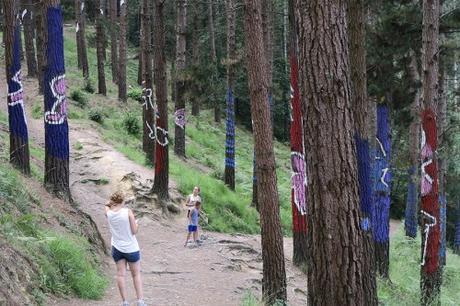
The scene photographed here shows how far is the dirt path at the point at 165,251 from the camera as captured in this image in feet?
31.4

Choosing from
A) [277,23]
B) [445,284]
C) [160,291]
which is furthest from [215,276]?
[277,23]

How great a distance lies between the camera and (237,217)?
17.4 m

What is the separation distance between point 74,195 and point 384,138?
326 inches

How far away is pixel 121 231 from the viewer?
23.6 ft

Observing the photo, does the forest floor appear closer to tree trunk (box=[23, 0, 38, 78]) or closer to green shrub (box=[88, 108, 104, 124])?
green shrub (box=[88, 108, 104, 124])

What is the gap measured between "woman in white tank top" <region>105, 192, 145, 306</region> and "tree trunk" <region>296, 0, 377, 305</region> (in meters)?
3.05

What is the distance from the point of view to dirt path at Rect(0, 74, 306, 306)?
9.56m

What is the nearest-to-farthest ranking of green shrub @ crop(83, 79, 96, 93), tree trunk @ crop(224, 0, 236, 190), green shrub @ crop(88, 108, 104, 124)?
1. tree trunk @ crop(224, 0, 236, 190)
2. green shrub @ crop(88, 108, 104, 124)
3. green shrub @ crop(83, 79, 96, 93)

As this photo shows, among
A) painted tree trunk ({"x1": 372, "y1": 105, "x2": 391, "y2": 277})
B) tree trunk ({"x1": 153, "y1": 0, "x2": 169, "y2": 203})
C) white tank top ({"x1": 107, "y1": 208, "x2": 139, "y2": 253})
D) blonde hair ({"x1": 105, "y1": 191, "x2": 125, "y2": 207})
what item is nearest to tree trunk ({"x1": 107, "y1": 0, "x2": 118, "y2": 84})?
tree trunk ({"x1": 153, "y1": 0, "x2": 169, "y2": 203})

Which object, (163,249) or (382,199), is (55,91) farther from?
(382,199)

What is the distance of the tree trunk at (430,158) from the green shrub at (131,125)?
14.8 m

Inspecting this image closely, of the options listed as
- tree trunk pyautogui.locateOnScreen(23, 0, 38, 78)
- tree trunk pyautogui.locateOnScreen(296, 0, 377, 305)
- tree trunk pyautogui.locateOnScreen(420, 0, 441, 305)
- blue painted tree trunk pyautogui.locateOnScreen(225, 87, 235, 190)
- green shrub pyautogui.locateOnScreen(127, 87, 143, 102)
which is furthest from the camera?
green shrub pyautogui.locateOnScreen(127, 87, 143, 102)

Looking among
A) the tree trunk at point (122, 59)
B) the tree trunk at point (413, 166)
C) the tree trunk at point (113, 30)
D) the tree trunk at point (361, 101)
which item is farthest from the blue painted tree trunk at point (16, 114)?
the tree trunk at point (113, 30)

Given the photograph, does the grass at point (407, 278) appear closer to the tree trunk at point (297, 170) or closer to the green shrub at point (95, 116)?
the tree trunk at point (297, 170)
